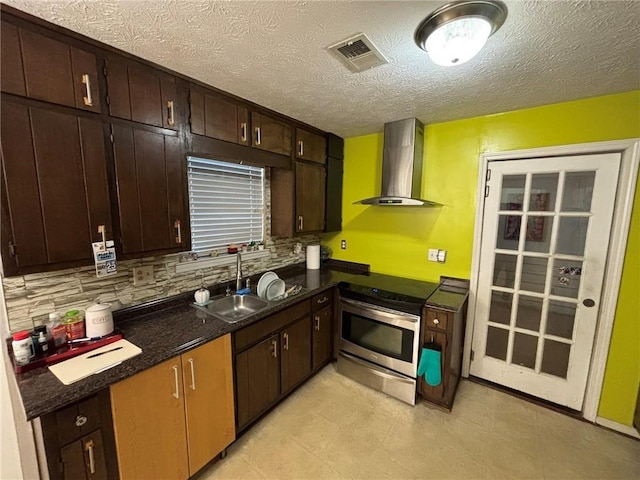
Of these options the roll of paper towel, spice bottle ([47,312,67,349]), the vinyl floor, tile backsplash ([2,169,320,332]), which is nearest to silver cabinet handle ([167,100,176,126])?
tile backsplash ([2,169,320,332])

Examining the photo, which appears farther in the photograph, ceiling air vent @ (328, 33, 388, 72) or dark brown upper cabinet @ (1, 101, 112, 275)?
ceiling air vent @ (328, 33, 388, 72)

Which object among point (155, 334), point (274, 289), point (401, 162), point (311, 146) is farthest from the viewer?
point (311, 146)

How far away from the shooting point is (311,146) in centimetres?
264

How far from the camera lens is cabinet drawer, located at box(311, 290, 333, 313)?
2355mm

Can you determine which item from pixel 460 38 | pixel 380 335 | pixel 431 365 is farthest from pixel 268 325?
pixel 460 38

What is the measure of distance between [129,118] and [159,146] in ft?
0.61

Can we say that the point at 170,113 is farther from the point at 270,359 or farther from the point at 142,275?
the point at 270,359

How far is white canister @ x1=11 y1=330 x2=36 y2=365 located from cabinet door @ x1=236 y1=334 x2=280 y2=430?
96 centimetres

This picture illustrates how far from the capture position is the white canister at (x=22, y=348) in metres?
1.14

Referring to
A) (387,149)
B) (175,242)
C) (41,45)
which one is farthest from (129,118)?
(387,149)

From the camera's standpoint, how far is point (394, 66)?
4.87 ft

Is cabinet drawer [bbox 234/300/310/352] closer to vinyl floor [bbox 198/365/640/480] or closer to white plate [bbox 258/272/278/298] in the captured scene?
white plate [bbox 258/272/278/298]

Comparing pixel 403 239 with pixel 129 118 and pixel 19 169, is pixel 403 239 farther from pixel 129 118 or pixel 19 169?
pixel 19 169

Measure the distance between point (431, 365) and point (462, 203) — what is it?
1424 mm
